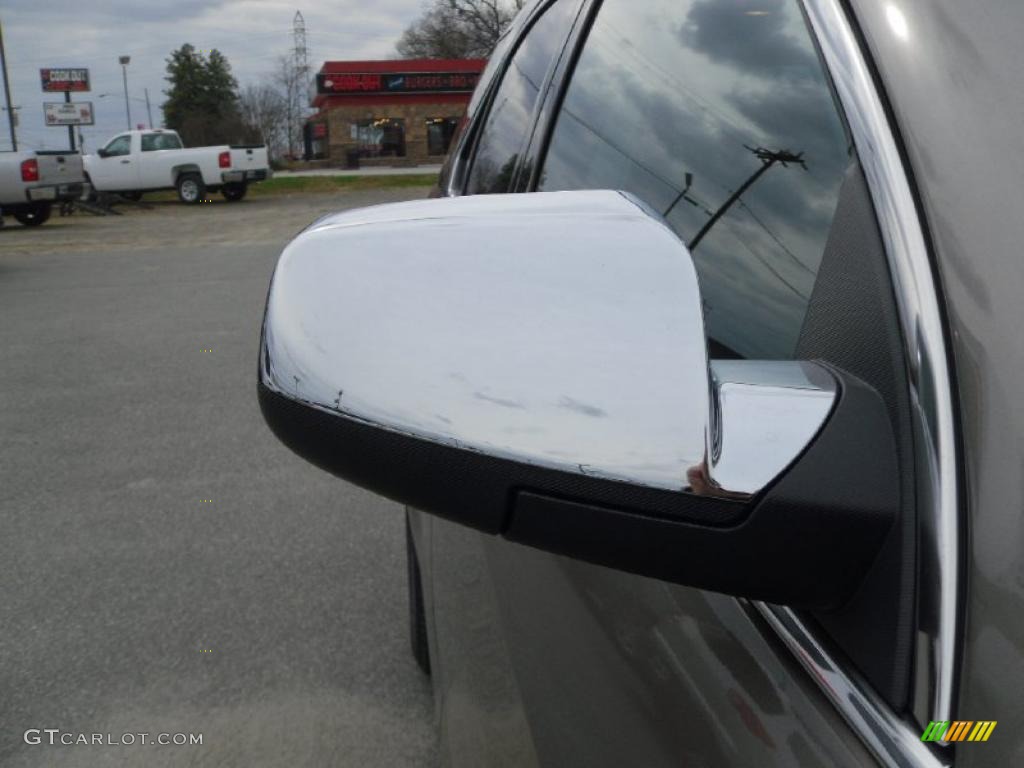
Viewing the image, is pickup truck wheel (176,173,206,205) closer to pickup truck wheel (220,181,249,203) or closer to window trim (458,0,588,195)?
pickup truck wheel (220,181,249,203)

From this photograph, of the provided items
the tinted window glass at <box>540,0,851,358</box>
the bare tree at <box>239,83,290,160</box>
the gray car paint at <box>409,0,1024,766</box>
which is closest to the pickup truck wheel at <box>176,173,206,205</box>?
the tinted window glass at <box>540,0,851,358</box>

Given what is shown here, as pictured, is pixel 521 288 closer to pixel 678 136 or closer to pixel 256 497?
pixel 678 136

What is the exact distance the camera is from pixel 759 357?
1128 millimetres

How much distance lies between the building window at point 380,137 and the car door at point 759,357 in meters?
50.3

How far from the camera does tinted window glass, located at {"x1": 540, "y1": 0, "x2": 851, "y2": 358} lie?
1.11 meters

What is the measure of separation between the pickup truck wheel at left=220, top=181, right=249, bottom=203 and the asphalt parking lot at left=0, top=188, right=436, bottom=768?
2207 cm

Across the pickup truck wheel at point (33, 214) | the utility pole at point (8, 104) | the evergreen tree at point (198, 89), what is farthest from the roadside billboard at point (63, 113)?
the evergreen tree at point (198, 89)

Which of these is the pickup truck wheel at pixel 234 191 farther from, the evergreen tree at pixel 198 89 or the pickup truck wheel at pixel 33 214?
the evergreen tree at pixel 198 89

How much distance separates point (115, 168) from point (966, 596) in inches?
1210

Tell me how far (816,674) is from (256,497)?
14.0ft

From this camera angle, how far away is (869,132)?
3.07 feet

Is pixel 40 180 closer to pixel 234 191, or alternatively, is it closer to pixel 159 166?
pixel 159 166

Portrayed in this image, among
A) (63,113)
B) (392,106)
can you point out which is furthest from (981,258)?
(392,106)

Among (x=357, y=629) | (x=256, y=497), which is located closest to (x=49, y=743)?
(x=357, y=629)
